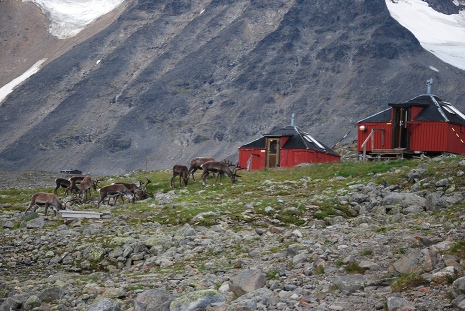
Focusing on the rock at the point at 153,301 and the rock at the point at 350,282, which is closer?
the rock at the point at 350,282

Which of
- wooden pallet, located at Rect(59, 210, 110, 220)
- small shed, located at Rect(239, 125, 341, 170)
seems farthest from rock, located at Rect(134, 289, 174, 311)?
small shed, located at Rect(239, 125, 341, 170)

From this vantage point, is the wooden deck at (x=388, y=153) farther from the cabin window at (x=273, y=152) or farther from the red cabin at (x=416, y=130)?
the cabin window at (x=273, y=152)

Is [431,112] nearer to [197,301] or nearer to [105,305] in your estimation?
[105,305]

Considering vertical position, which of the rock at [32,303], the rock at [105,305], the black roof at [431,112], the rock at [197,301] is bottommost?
the rock at [32,303]

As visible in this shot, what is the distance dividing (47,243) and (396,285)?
1427cm

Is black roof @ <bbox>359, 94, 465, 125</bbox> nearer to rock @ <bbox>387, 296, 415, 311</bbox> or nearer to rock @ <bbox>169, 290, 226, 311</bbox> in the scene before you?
rock @ <bbox>169, 290, 226, 311</bbox>

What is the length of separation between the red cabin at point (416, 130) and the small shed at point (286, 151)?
20.2ft

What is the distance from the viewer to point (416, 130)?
48969 mm

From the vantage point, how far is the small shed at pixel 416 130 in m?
48.5

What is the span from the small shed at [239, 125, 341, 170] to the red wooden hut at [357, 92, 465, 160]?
6158 millimetres

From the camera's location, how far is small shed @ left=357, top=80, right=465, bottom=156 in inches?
1911

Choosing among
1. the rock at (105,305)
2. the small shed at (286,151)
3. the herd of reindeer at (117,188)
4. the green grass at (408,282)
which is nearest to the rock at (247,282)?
the rock at (105,305)

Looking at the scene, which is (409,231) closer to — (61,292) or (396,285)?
(396,285)

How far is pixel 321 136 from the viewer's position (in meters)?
191
